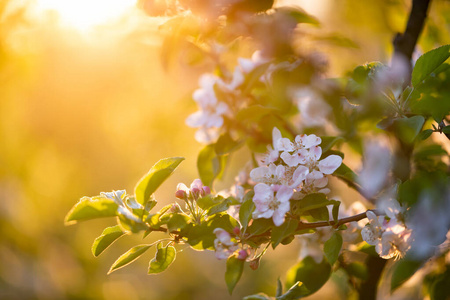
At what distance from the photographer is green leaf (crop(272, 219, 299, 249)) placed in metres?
0.55

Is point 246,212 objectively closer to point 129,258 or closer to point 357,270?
point 129,258

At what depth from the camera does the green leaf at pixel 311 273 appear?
0.78m

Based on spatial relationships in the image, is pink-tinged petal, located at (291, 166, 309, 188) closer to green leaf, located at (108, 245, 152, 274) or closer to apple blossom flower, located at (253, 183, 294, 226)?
apple blossom flower, located at (253, 183, 294, 226)

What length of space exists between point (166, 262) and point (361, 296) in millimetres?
449

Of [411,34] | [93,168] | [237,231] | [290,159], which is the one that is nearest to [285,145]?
[290,159]

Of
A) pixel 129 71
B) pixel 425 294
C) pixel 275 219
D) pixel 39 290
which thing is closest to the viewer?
pixel 275 219

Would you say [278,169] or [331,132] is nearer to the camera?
[278,169]

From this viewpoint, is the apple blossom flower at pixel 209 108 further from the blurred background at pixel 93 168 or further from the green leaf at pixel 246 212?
the blurred background at pixel 93 168

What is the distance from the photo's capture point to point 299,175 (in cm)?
58

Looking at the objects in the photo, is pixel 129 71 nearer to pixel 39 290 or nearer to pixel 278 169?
pixel 39 290

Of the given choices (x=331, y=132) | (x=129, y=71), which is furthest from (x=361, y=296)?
(x=129, y=71)

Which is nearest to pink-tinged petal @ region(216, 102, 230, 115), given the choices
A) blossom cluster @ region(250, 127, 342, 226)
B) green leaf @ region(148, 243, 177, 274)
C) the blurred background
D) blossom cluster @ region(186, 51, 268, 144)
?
blossom cluster @ region(186, 51, 268, 144)

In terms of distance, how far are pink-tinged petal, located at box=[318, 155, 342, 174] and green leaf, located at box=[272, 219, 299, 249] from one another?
0.08 meters

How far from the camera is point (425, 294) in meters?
0.92
